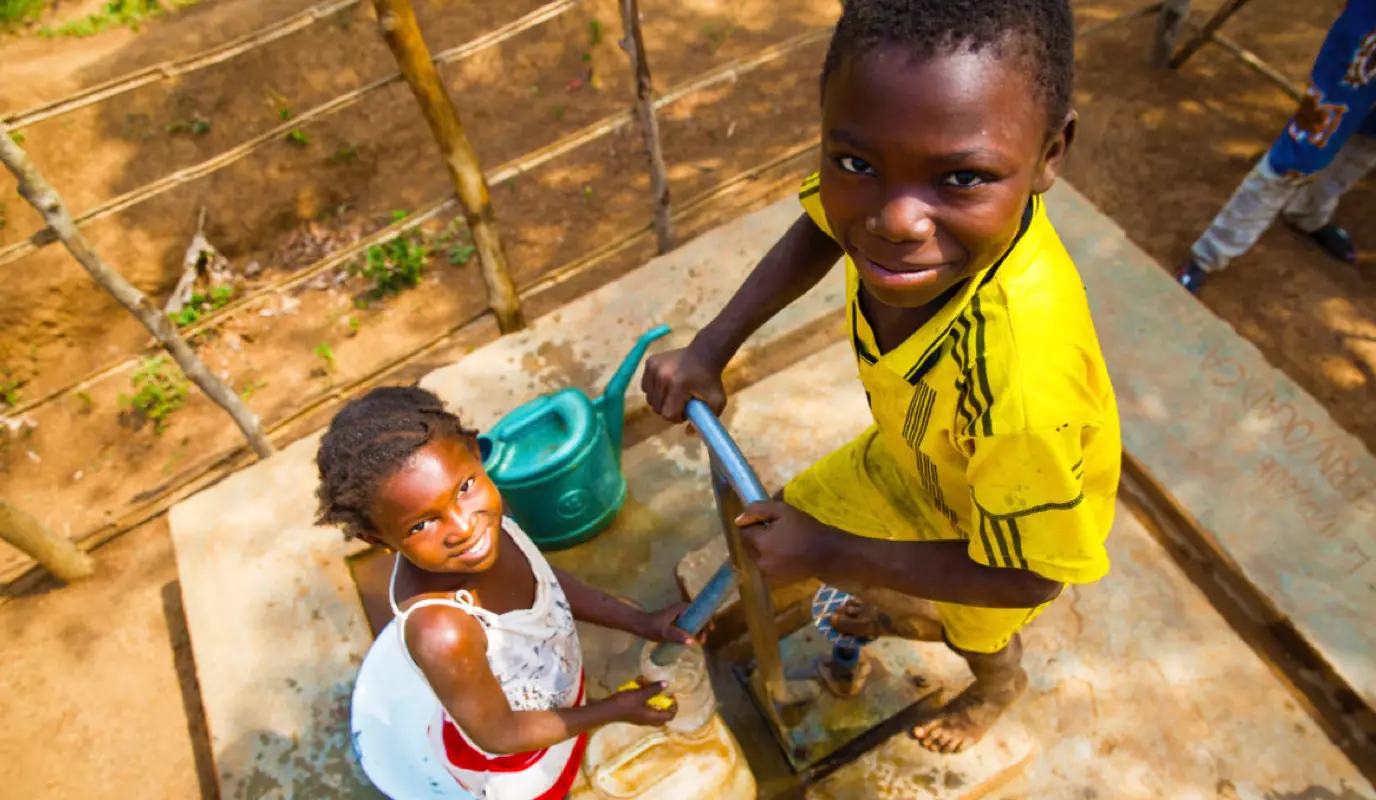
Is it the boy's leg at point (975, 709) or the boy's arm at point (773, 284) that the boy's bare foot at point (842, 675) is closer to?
the boy's leg at point (975, 709)

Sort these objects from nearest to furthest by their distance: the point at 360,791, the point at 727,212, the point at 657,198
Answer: the point at 360,791 → the point at 657,198 → the point at 727,212

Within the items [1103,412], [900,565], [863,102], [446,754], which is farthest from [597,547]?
[863,102]

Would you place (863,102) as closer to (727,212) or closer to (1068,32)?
(1068,32)

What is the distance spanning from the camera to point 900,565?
1293 millimetres

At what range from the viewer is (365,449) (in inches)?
54.9

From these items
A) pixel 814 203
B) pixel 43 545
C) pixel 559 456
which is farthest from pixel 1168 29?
pixel 43 545

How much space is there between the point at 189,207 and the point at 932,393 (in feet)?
16.8

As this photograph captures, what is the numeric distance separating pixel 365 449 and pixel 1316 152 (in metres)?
3.26

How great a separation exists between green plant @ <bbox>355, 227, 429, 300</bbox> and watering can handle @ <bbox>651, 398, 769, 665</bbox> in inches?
150

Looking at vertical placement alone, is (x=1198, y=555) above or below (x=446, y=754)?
below

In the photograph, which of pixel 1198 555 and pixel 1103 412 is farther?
pixel 1198 555

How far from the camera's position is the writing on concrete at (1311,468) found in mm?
2271

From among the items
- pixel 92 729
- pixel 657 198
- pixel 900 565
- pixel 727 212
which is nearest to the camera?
pixel 900 565

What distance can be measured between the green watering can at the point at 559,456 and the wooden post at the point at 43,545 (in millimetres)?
1649
